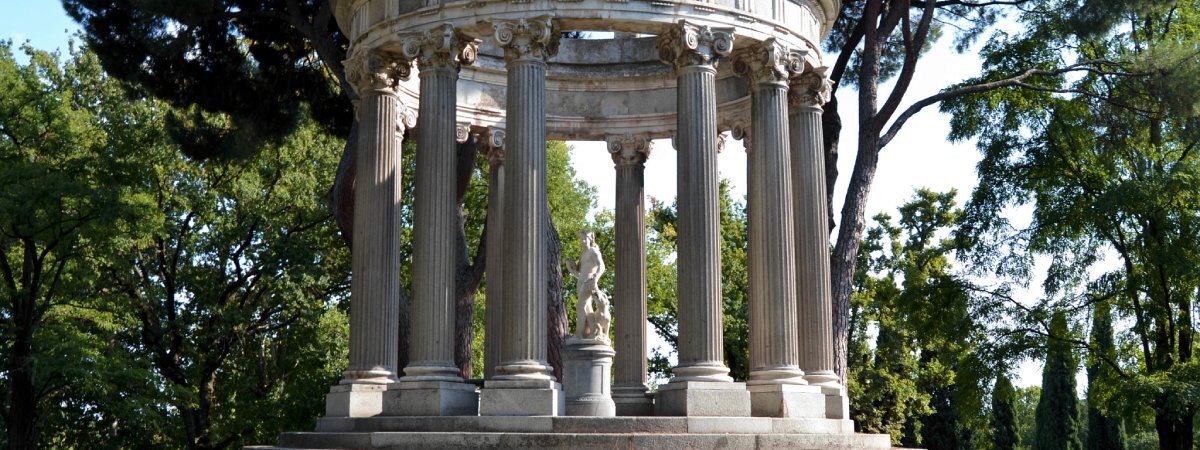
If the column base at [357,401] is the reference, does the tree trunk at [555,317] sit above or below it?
above

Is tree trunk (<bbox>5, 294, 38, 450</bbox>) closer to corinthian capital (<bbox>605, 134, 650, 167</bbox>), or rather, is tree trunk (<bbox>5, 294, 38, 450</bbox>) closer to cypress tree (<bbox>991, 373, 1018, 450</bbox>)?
corinthian capital (<bbox>605, 134, 650, 167</bbox>)

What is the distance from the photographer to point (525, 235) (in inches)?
1056

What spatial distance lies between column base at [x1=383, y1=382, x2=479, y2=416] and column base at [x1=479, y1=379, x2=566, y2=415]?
1.23m

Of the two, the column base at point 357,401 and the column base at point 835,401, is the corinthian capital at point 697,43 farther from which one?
the column base at point 357,401

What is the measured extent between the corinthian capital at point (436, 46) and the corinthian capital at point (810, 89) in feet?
27.0

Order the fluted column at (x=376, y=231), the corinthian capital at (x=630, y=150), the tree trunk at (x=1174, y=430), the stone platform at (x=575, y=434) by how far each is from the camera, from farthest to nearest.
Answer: the tree trunk at (x=1174, y=430), the corinthian capital at (x=630, y=150), the fluted column at (x=376, y=231), the stone platform at (x=575, y=434)

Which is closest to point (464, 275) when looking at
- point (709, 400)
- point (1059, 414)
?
point (709, 400)

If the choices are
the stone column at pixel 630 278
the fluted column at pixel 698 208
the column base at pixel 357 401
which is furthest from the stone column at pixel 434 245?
the stone column at pixel 630 278

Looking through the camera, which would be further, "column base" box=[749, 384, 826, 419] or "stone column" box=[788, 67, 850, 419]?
"stone column" box=[788, 67, 850, 419]

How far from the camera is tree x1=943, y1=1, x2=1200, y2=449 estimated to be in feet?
127

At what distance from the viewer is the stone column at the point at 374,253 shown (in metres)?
28.5

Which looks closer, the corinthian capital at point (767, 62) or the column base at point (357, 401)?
the column base at point (357, 401)

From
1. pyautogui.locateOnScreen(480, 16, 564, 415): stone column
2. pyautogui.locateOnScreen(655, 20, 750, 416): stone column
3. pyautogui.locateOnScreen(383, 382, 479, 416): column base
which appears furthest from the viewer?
pyautogui.locateOnScreen(383, 382, 479, 416): column base

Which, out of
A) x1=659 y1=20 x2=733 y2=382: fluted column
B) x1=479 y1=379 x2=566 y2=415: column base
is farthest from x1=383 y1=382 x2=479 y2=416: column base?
x1=659 y1=20 x2=733 y2=382: fluted column
